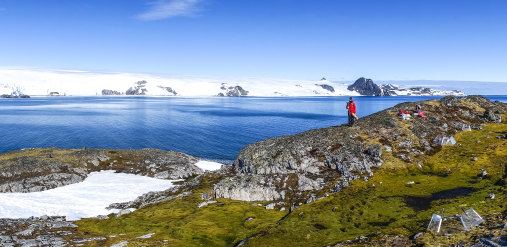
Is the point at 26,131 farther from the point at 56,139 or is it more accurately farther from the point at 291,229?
the point at 291,229

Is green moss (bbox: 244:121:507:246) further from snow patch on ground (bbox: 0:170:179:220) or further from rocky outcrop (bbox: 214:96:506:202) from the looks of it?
snow patch on ground (bbox: 0:170:179:220)

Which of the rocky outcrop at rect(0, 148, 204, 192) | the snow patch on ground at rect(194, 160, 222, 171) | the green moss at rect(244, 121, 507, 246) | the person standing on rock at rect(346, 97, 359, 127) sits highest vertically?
the person standing on rock at rect(346, 97, 359, 127)

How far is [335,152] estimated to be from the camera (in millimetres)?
42312

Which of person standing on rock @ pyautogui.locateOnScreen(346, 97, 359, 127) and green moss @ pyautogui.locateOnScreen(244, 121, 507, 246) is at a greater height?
person standing on rock @ pyautogui.locateOnScreen(346, 97, 359, 127)

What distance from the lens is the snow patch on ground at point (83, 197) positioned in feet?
142

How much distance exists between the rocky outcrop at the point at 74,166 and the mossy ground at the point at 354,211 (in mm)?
24726

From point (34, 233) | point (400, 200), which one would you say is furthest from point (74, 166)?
point (400, 200)

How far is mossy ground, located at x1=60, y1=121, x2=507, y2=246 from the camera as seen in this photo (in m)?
26.2

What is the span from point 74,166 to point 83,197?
17.0 meters

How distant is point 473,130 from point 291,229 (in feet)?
109

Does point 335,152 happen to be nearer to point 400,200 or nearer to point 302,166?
point 302,166

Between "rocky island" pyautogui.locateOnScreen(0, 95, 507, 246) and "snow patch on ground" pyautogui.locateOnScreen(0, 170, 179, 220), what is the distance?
293 centimetres

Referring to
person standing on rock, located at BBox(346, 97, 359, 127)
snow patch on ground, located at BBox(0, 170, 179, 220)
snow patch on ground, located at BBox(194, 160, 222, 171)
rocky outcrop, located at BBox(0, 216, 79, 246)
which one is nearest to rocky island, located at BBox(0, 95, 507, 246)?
rocky outcrop, located at BBox(0, 216, 79, 246)

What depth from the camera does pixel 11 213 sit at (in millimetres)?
42719
